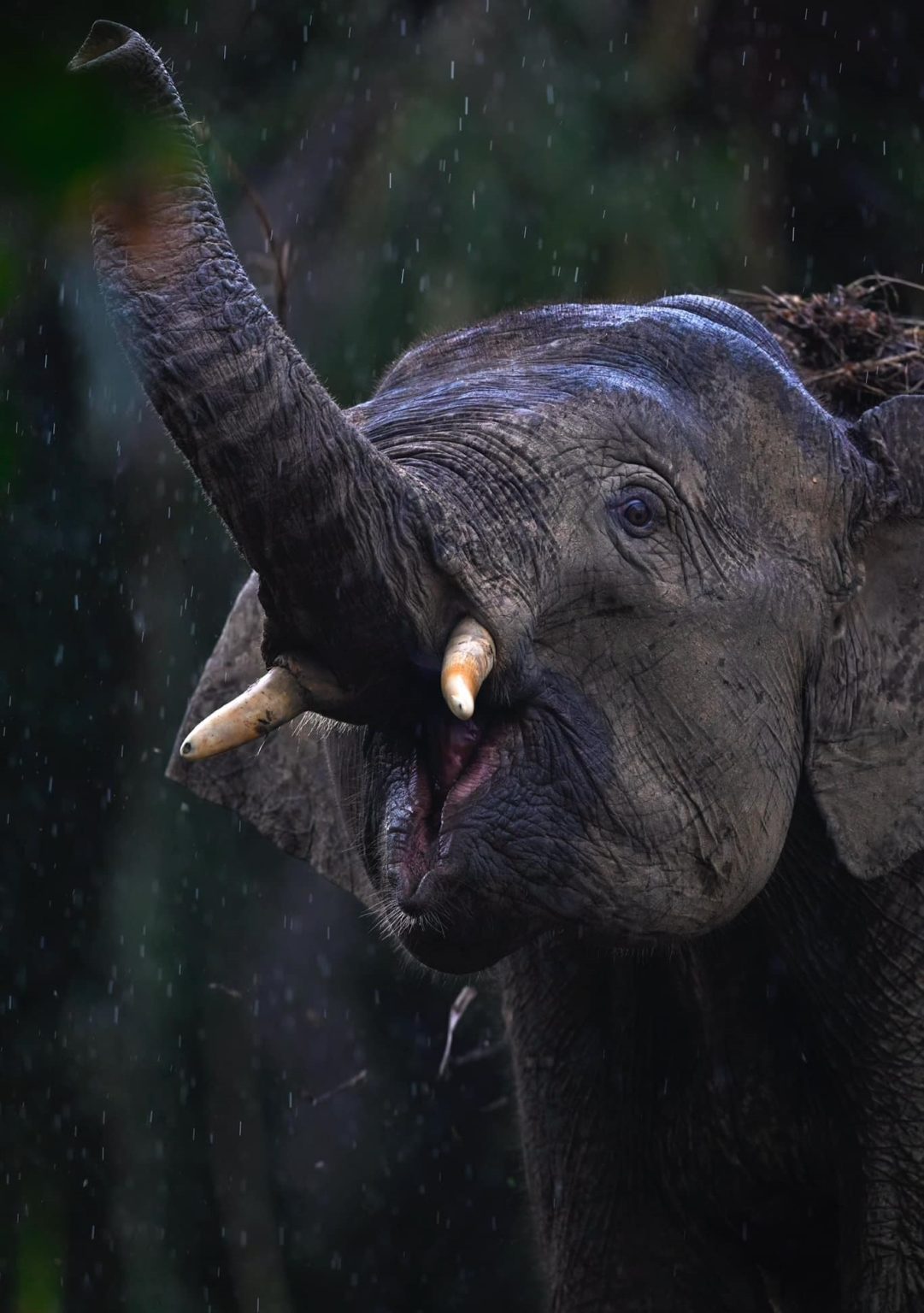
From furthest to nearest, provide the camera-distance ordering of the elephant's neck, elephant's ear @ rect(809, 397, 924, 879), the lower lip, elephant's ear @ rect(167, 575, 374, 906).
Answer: elephant's ear @ rect(167, 575, 374, 906) → the elephant's neck → elephant's ear @ rect(809, 397, 924, 879) → the lower lip

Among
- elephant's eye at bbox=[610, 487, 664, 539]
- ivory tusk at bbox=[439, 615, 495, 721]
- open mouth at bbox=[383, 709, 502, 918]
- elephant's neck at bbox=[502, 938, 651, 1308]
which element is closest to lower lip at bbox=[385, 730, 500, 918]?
open mouth at bbox=[383, 709, 502, 918]

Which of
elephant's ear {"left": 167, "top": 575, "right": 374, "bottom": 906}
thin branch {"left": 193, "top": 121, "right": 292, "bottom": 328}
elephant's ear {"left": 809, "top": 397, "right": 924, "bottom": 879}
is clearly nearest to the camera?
elephant's ear {"left": 809, "top": 397, "right": 924, "bottom": 879}

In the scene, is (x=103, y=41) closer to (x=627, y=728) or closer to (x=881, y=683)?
(x=627, y=728)

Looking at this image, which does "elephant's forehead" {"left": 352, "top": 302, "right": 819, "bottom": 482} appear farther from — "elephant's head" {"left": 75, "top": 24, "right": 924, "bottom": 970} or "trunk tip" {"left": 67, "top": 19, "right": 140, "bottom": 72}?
"trunk tip" {"left": 67, "top": 19, "right": 140, "bottom": 72}

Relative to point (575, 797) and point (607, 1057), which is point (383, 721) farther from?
point (607, 1057)

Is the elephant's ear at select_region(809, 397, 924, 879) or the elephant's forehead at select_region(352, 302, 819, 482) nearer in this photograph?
the elephant's forehead at select_region(352, 302, 819, 482)

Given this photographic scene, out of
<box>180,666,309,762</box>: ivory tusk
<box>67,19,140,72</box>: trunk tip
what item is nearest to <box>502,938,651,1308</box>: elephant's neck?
<box>180,666,309,762</box>: ivory tusk

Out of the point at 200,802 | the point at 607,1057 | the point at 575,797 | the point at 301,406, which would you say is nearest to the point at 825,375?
the point at 607,1057

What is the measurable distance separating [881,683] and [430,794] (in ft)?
2.72

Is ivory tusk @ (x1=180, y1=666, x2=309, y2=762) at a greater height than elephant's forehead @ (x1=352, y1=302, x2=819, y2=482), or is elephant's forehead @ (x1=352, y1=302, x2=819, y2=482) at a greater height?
ivory tusk @ (x1=180, y1=666, x2=309, y2=762)

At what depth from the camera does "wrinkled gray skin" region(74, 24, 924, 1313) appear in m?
2.08

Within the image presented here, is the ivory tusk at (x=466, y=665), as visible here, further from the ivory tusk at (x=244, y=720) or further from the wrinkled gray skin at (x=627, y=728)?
the ivory tusk at (x=244, y=720)

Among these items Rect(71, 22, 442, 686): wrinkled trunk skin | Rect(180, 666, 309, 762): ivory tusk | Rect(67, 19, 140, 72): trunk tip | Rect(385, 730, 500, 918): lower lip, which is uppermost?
Rect(67, 19, 140, 72): trunk tip

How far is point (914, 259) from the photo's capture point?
22.5 ft
